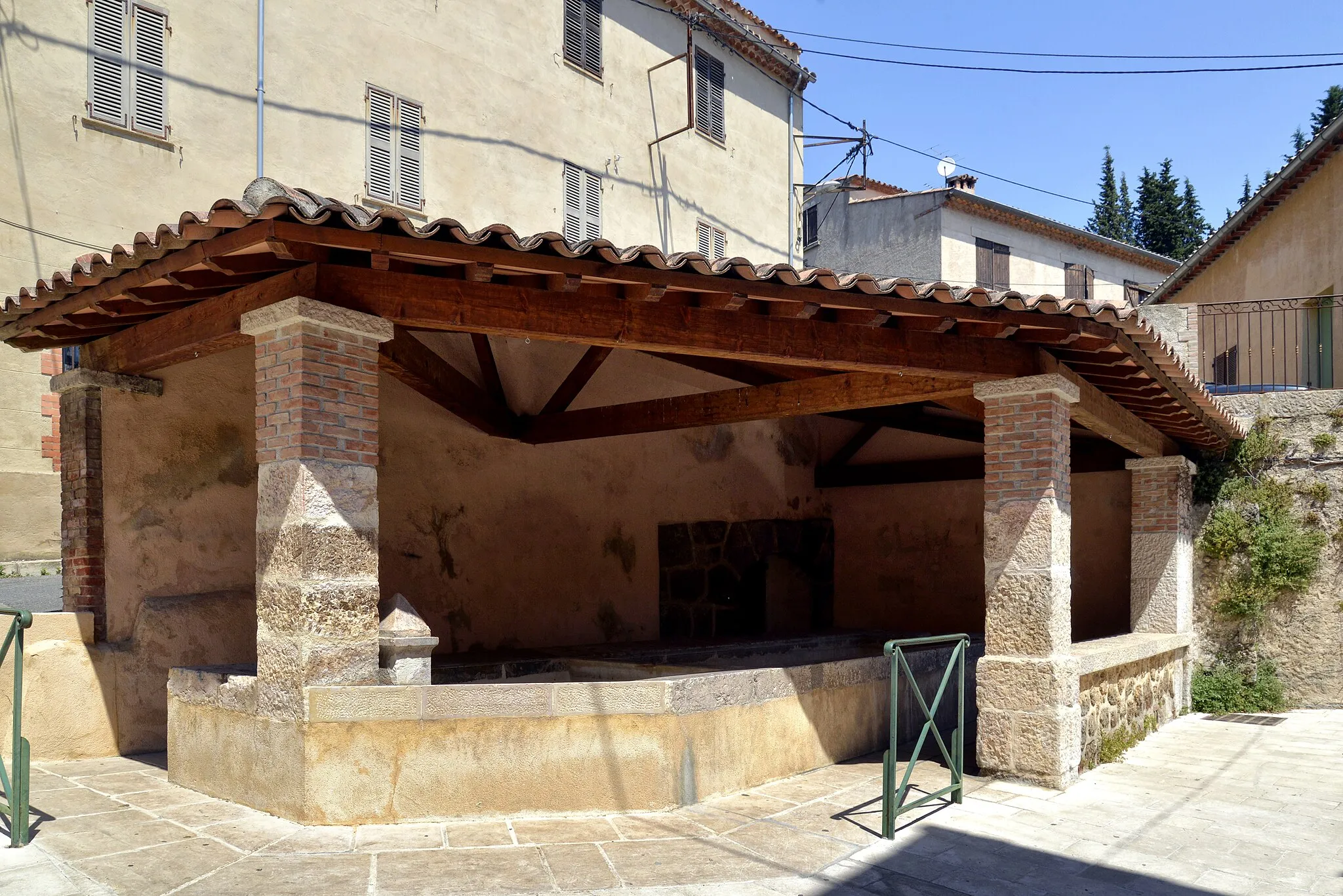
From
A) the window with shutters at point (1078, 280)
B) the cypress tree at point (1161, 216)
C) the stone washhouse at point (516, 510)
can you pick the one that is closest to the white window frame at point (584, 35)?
the stone washhouse at point (516, 510)

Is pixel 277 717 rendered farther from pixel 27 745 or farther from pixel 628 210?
pixel 628 210

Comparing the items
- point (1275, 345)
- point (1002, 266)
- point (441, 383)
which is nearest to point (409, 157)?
point (441, 383)

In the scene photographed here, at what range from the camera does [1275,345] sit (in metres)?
13.8

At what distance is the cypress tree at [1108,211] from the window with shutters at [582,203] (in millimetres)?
23319

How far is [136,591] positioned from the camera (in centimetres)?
618

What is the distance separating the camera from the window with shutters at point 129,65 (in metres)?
8.88

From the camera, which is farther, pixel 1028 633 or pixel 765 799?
pixel 1028 633

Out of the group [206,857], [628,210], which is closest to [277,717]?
[206,857]

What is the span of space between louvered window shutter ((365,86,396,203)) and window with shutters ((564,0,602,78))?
277cm

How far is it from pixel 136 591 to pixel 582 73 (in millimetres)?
8782

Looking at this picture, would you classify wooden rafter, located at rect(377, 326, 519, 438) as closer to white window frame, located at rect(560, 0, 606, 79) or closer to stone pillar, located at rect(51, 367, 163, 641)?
stone pillar, located at rect(51, 367, 163, 641)

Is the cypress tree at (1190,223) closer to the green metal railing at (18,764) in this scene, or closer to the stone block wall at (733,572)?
the stone block wall at (733,572)

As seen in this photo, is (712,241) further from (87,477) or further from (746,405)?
(87,477)

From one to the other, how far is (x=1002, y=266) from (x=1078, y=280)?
267cm
